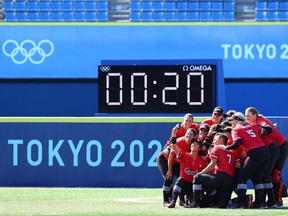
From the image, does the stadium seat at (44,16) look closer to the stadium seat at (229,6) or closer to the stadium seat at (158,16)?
the stadium seat at (158,16)

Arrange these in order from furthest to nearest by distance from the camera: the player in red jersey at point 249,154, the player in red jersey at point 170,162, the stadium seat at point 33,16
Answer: the stadium seat at point 33,16 < the player in red jersey at point 170,162 < the player in red jersey at point 249,154

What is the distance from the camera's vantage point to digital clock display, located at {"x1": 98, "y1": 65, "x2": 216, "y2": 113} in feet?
58.1

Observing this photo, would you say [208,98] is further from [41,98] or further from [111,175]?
[41,98]

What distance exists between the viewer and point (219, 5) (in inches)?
898

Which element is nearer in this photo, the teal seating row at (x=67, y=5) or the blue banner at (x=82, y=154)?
the blue banner at (x=82, y=154)

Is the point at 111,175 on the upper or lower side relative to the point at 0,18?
lower

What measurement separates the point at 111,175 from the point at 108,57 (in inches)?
231

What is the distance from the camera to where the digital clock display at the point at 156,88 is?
17.7 meters

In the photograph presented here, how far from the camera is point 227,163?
38.4 ft

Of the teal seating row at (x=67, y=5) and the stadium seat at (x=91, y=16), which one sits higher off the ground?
the teal seating row at (x=67, y=5)

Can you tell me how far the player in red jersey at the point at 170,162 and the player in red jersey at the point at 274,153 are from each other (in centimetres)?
75

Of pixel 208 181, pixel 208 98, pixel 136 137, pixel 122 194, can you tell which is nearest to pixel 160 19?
pixel 208 98

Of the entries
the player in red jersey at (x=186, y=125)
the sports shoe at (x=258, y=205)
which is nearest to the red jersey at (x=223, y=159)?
the sports shoe at (x=258, y=205)

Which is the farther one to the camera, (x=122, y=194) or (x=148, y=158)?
(x=148, y=158)
